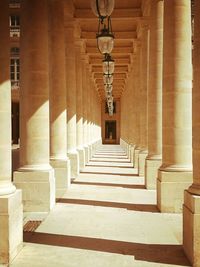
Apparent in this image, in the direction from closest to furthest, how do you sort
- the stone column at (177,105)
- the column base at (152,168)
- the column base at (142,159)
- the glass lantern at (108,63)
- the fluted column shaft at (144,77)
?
the stone column at (177,105), the column base at (152,168), the glass lantern at (108,63), the column base at (142,159), the fluted column shaft at (144,77)

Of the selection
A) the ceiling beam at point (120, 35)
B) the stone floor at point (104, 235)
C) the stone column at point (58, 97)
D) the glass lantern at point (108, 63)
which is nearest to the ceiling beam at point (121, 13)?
the ceiling beam at point (120, 35)

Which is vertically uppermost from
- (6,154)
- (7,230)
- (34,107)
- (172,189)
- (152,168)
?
(34,107)

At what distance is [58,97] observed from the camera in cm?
1512

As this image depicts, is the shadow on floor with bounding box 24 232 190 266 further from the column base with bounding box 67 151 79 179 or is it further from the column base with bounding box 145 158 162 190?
the column base with bounding box 67 151 79 179

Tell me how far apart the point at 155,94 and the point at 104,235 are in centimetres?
773

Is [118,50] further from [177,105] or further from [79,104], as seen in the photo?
[177,105]

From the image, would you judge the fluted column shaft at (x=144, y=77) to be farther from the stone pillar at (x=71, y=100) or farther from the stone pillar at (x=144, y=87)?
the stone pillar at (x=71, y=100)

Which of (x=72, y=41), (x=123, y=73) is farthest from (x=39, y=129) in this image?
(x=123, y=73)

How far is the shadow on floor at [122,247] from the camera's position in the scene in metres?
7.32

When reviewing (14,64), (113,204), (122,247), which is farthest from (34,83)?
(14,64)

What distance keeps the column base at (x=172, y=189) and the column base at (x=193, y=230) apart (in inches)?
137

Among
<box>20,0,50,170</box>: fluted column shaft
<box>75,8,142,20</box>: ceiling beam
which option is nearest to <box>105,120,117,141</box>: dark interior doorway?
<box>75,8,142,20</box>: ceiling beam

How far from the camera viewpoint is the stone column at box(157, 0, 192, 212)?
1097 centimetres

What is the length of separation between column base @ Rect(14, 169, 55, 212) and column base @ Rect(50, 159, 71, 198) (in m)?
3.13
